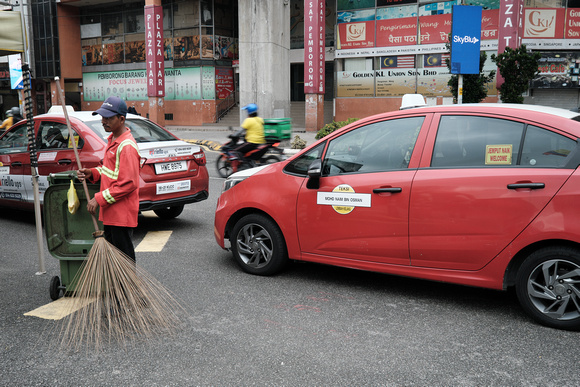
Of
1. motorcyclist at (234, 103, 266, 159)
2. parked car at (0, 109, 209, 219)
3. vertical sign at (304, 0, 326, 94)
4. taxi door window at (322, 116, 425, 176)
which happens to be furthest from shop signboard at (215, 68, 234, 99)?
taxi door window at (322, 116, 425, 176)

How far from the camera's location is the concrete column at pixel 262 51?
2559 cm

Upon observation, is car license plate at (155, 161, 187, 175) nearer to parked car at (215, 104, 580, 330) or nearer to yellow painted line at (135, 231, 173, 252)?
yellow painted line at (135, 231, 173, 252)

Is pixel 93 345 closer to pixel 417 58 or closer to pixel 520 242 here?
pixel 520 242

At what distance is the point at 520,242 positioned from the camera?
4008 mm

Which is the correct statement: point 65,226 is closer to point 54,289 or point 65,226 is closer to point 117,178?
point 54,289

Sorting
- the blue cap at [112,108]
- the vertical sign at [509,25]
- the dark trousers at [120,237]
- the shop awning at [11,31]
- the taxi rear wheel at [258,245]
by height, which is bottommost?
the taxi rear wheel at [258,245]

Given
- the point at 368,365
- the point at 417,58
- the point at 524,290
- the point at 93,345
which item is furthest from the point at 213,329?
the point at 417,58

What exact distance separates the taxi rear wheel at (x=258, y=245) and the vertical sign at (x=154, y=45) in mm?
24475

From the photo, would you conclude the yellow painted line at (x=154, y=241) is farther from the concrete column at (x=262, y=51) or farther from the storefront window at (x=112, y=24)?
the storefront window at (x=112, y=24)

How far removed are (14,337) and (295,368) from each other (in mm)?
2164

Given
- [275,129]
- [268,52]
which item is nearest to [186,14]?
[268,52]

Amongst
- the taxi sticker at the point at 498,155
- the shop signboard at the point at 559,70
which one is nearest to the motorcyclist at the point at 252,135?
the taxi sticker at the point at 498,155

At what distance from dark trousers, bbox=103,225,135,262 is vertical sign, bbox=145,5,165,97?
82.8ft

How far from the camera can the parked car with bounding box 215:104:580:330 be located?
395 centimetres
